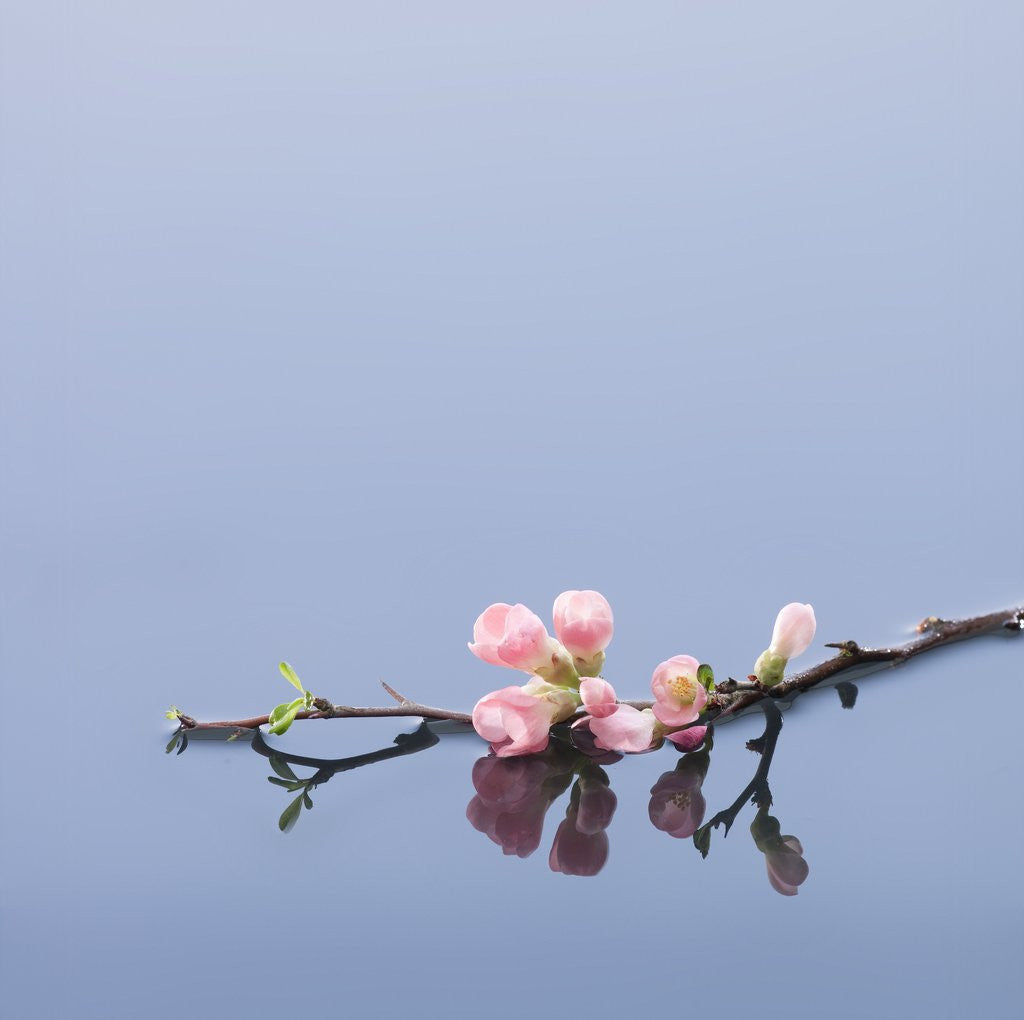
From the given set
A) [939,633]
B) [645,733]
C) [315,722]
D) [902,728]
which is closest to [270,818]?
[315,722]

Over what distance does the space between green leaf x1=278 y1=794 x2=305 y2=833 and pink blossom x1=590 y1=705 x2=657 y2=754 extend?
0.18 meters

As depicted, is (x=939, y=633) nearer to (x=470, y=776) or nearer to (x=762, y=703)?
(x=762, y=703)

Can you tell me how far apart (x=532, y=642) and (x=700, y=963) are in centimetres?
19

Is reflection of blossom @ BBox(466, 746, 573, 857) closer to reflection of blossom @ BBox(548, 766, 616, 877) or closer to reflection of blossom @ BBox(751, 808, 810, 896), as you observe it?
reflection of blossom @ BBox(548, 766, 616, 877)

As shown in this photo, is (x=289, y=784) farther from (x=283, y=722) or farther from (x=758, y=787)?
(x=758, y=787)

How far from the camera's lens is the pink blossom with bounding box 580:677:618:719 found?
0.66m

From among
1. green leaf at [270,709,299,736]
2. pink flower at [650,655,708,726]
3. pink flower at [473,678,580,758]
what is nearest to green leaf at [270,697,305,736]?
green leaf at [270,709,299,736]

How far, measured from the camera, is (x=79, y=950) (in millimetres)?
584

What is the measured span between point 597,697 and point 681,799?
0.25ft

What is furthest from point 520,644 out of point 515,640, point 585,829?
point 585,829

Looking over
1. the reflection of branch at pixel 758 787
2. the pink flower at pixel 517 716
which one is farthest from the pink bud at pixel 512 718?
the reflection of branch at pixel 758 787

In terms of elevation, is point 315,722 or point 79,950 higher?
point 315,722

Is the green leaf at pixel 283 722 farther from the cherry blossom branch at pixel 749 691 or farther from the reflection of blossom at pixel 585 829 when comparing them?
the reflection of blossom at pixel 585 829

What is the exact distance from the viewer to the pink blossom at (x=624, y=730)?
68 centimetres
